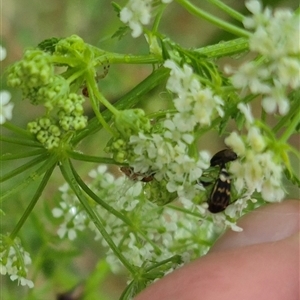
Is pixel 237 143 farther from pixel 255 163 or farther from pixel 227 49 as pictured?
pixel 227 49

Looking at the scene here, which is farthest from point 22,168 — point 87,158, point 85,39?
point 85,39

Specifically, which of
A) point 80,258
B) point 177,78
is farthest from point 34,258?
point 177,78

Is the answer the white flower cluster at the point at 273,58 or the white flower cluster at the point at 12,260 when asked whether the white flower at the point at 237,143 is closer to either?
the white flower cluster at the point at 273,58

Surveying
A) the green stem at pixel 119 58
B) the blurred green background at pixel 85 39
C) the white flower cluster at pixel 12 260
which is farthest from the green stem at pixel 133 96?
the blurred green background at pixel 85 39

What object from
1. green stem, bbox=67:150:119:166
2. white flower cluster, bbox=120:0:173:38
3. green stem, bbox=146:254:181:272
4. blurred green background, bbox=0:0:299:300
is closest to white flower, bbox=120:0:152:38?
white flower cluster, bbox=120:0:173:38

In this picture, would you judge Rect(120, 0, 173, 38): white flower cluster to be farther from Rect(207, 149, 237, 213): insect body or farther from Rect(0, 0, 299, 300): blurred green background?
Rect(0, 0, 299, 300): blurred green background

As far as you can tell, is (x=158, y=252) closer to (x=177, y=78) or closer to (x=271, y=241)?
(x=271, y=241)
